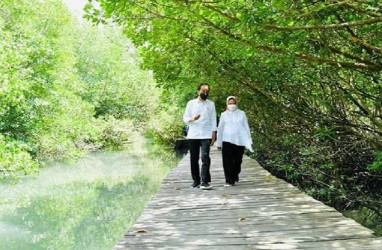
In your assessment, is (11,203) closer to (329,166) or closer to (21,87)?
(21,87)

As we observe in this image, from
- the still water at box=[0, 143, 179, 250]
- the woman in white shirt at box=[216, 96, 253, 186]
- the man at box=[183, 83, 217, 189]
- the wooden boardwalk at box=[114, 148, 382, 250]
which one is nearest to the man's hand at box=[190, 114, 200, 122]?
the man at box=[183, 83, 217, 189]

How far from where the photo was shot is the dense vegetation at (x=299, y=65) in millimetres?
5145

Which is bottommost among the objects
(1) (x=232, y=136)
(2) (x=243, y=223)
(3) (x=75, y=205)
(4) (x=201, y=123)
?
(3) (x=75, y=205)

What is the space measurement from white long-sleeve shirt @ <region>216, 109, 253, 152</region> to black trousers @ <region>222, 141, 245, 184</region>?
115 millimetres

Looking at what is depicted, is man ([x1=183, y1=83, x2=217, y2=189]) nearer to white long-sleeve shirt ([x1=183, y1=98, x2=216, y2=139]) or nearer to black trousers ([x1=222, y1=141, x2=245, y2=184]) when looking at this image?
white long-sleeve shirt ([x1=183, y1=98, x2=216, y2=139])

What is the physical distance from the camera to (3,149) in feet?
42.3

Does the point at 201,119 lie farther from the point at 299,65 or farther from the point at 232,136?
the point at 299,65

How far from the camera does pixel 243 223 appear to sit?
5121mm

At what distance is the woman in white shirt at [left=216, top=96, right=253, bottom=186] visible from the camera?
7.71 meters

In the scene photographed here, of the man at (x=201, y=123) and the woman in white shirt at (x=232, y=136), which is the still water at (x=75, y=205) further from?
the man at (x=201, y=123)

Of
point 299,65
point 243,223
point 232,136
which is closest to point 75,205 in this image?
point 232,136

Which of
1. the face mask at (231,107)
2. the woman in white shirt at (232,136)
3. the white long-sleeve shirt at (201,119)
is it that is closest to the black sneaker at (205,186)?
the woman in white shirt at (232,136)

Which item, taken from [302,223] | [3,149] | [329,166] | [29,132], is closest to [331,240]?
[302,223]

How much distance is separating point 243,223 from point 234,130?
8.97 feet
